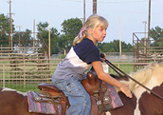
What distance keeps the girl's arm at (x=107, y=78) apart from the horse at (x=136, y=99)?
111 millimetres

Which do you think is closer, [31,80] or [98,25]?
[98,25]

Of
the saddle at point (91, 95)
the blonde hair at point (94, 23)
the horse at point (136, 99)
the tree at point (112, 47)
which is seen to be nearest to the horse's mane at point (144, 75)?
the horse at point (136, 99)

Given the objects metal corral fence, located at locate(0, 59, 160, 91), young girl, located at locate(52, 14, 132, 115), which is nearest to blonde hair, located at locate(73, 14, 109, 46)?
young girl, located at locate(52, 14, 132, 115)

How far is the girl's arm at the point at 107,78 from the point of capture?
8.42 ft

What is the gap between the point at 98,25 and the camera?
2672 millimetres

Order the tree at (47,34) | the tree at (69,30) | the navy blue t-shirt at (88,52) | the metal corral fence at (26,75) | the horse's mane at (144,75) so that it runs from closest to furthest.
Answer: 1. the navy blue t-shirt at (88,52)
2. the horse's mane at (144,75)
3. the metal corral fence at (26,75)
4. the tree at (47,34)
5. the tree at (69,30)

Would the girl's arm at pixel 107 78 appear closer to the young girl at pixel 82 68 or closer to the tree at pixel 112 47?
the young girl at pixel 82 68

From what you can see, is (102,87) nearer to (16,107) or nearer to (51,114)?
(51,114)

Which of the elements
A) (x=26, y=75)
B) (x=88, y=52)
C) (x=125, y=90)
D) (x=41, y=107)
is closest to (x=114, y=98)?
(x=125, y=90)

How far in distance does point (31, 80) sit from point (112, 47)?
47.5 meters

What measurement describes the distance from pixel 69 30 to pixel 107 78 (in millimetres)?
54358

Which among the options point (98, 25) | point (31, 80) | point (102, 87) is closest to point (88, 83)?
point (102, 87)

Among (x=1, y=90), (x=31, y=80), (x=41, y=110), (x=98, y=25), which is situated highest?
(x=98, y=25)

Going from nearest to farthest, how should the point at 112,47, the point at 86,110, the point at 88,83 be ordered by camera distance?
the point at 86,110
the point at 88,83
the point at 112,47
